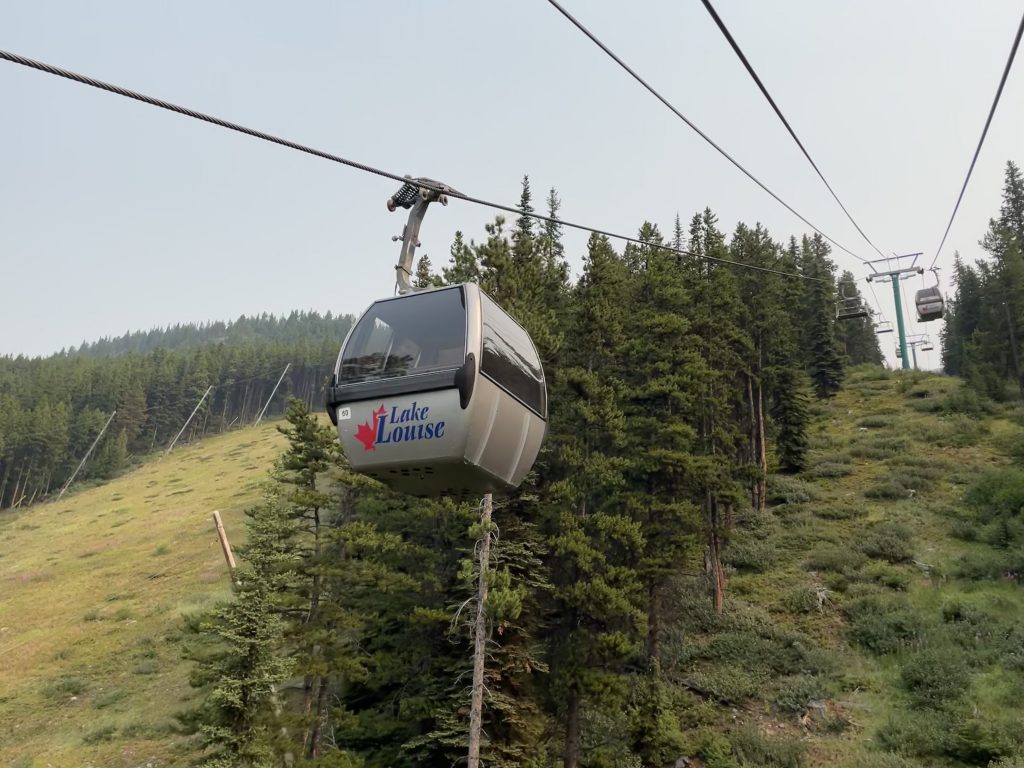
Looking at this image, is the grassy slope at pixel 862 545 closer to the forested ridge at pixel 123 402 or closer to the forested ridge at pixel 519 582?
the forested ridge at pixel 519 582

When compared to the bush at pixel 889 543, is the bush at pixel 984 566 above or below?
below

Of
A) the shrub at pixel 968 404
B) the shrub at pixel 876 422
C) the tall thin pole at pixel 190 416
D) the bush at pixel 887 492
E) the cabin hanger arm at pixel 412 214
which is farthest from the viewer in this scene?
the tall thin pole at pixel 190 416

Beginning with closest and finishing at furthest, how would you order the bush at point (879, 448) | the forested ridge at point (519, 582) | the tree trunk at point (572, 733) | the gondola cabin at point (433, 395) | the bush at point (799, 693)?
the gondola cabin at point (433, 395), the forested ridge at point (519, 582), the tree trunk at point (572, 733), the bush at point (799, 693), the bush at point (879, 448)

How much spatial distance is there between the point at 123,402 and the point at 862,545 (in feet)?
376

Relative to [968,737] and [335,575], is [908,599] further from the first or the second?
[335,575]

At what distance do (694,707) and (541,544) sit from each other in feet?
26.6

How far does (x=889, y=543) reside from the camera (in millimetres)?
31359

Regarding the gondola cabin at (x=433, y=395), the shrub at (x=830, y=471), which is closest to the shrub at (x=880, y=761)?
the gondola cabin at (x=433, y=395)

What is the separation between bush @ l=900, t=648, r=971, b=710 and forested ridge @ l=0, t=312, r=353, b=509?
76.6 m

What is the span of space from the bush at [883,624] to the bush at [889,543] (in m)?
4.70

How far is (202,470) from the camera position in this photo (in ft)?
279


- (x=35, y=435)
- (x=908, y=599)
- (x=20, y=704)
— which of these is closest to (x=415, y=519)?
(x=908, y=599)

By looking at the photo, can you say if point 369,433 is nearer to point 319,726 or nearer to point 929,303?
point 319,726

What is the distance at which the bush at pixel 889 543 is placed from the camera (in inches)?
1201
